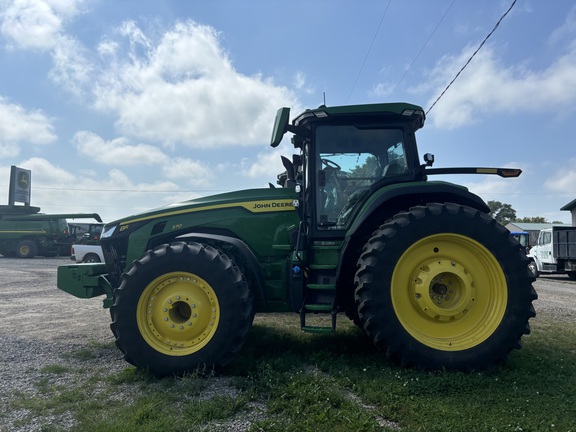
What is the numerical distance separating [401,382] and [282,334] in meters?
2.21

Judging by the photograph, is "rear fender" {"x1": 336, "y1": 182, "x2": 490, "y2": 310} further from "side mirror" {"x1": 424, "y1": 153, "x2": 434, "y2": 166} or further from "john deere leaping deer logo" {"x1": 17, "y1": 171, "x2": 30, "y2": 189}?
"john deere leaping deer logo" {"x1": 17, "y1": 171, "x2": 30, "y2": 189}

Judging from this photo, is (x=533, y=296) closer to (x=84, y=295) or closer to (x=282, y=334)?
(x=282, y=334)

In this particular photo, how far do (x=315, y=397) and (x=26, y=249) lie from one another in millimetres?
27581

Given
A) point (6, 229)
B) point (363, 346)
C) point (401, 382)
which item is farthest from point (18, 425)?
point (6, 229)

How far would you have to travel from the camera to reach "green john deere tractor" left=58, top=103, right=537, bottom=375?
12.7ft

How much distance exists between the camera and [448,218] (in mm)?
4027

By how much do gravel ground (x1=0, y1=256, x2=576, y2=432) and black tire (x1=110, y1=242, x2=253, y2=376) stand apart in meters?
0.39

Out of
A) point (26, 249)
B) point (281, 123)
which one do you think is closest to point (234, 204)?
point (281, 123)

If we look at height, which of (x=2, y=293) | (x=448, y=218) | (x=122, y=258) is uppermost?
(x=448, y=218)

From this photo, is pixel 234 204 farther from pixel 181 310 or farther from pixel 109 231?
Result: pixel 109 231

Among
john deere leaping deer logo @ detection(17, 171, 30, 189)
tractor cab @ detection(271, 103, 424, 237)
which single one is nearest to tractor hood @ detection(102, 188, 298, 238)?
tractor cab @ detection(271, 103, 424, 237)

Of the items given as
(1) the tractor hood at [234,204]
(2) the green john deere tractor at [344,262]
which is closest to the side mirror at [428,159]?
(2) the green john deere tractor at [344,262]

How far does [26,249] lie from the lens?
25.2m

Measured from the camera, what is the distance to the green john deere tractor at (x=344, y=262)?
12.7ft
